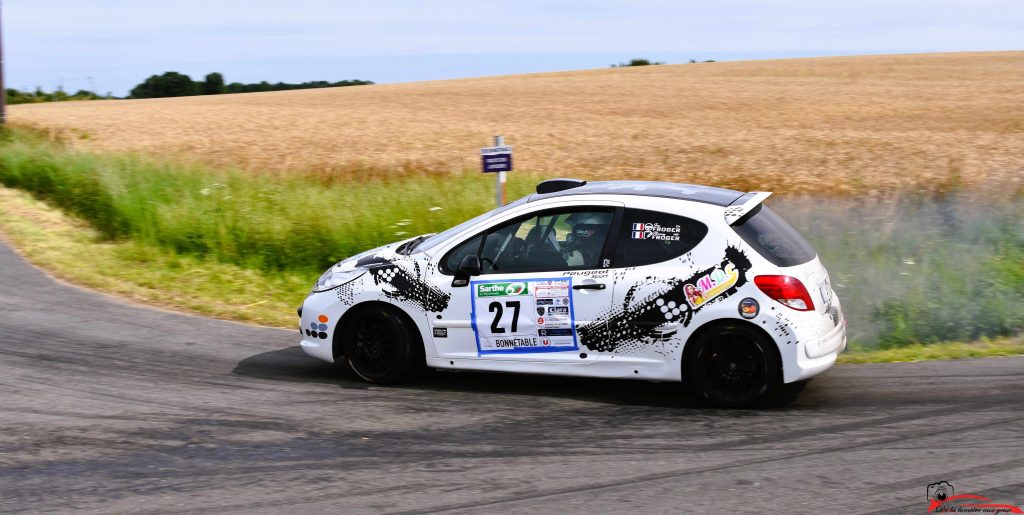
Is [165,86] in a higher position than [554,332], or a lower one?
higher

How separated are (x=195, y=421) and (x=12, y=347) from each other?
3.26 m

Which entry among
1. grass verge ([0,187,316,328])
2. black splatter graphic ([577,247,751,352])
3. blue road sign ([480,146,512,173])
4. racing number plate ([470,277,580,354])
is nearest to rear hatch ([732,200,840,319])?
black splatter graphic ([577,247,751,352])

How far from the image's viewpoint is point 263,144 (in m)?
27.7

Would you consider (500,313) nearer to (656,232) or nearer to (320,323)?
(656,232)

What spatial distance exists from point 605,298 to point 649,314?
1.10ft

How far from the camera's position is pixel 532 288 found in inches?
295

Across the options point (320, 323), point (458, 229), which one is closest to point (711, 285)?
point (458, 229)

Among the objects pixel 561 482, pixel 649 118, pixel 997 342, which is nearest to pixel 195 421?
pixel 561 482

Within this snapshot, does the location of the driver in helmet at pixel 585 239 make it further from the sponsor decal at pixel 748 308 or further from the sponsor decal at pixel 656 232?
the sponsor decal at pixel 748 308

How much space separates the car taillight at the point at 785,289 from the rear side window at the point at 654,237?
0.56 metres

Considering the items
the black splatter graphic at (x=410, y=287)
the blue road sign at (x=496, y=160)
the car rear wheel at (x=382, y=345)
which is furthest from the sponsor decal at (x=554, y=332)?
the blue road sign at (x=496, y=160)

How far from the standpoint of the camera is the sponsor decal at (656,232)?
735 centimetres

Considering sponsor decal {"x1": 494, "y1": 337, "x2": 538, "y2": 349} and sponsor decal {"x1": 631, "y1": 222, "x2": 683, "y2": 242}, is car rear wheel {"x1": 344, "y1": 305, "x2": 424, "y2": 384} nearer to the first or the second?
Result: sponsor decal {"x1": 494, "y1": 337, "x2": 538, "y2": 349}

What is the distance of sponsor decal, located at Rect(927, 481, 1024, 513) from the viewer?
5.19m
